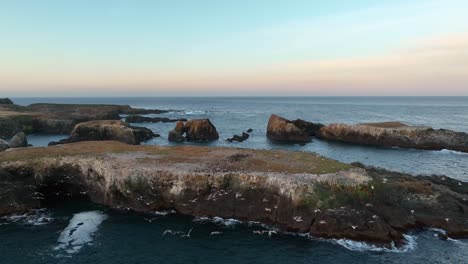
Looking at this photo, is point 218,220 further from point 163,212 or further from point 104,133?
point 104,133

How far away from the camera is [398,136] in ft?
266

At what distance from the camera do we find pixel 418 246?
30219 millimetres

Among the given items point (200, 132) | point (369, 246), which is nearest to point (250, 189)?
point (369, 246)

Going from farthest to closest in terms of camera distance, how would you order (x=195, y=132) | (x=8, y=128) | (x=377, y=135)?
(x=8, y=128)
(x=195, y=132)
(x=377, y=135)

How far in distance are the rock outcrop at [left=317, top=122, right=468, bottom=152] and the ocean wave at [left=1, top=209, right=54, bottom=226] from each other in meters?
67.8

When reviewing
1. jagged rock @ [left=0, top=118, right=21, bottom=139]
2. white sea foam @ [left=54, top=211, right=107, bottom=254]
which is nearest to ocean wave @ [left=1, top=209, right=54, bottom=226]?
white sea foam @ [left=54, top=211, right=107, bottom=254]

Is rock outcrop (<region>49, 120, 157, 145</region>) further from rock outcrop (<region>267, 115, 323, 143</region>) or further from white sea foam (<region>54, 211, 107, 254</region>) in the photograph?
white sea foam (<region>54, 211, 107, 254</region>)

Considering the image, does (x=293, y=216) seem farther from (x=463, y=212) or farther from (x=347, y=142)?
(x=347, y=142)

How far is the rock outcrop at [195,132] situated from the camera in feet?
286

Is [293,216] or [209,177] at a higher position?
[209,177]

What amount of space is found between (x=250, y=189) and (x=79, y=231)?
16.0 m

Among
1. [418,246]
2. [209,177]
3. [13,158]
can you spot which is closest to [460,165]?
[418,246]

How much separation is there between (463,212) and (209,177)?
963 inches

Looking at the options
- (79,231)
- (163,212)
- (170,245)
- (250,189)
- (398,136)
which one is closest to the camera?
(170,245)
